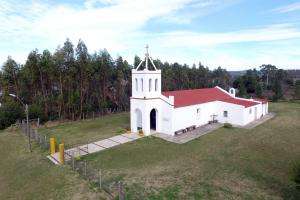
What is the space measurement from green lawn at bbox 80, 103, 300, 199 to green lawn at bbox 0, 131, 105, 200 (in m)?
2.29

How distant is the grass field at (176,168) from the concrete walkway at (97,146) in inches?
36.6

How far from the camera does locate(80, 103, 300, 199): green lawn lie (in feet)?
48.0

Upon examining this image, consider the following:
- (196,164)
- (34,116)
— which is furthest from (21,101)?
(196,164)

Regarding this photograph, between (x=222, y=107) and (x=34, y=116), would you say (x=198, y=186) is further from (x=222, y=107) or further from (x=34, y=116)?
(x=34, y=116)

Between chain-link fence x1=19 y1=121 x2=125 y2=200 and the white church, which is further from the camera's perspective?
the white church

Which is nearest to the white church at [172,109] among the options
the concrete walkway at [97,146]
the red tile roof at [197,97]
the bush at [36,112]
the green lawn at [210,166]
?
the red tile roof at [197,97]

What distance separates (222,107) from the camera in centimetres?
3312

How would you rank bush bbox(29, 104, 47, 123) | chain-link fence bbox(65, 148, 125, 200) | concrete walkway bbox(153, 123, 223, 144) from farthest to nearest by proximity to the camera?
bush bbox(29, 104, 47, 123) < concrete walkway bbox(153, 123, 223, 144) < chain-link fence bbox(65, 148, 125, 200)

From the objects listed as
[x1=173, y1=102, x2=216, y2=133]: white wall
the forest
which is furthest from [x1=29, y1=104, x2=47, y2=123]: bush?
Answer: [x1=173, y1=102, x2=216, y2=133]: white wall

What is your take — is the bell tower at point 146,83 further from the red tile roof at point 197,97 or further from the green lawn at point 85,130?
the green lawn at point 85,130

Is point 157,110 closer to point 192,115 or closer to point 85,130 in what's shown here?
point 192,115

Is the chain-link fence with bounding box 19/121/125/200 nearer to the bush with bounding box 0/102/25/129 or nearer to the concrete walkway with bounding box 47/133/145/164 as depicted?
the concrete walkway with bounding box 47/133/145/164

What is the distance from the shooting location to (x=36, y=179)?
17172mm

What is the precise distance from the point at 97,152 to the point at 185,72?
42.4 m
